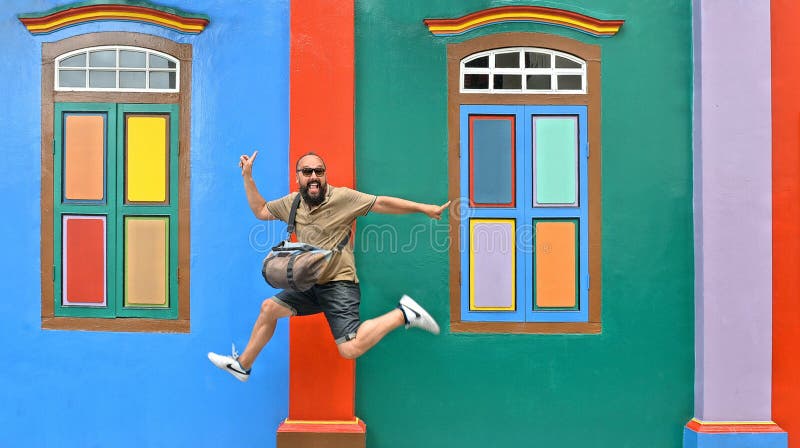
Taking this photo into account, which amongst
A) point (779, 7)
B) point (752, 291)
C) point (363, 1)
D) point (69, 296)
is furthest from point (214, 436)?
point (779, 7)

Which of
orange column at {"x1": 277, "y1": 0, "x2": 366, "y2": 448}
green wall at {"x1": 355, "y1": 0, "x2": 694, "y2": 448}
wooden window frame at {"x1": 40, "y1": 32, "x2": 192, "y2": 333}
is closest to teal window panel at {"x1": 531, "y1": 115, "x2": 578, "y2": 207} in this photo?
green wall at {"x1": 355, "y1": 0, "x2": 694, "y2": 448}

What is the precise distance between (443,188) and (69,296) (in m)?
2.96

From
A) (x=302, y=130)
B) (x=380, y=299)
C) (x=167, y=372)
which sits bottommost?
(x=167, y=372)

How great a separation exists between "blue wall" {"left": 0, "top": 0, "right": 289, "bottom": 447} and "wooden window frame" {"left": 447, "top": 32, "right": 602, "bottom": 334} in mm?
1285

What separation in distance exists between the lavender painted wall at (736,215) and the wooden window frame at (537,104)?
0.74 metres

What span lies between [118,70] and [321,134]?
1673 mm

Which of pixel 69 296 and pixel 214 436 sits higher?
pixel 69 296

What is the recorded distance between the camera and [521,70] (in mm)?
4891

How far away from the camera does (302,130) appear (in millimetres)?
4707

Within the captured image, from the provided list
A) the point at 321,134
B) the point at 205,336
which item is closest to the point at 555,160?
the point at 321,134

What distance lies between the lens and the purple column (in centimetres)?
466

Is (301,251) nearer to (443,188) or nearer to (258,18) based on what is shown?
(443,188)

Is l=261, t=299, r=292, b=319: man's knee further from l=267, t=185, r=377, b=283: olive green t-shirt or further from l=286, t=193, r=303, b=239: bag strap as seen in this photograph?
l=286, t=193, r=303, b=239: bag strap

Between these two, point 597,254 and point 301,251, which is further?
point 597,254
